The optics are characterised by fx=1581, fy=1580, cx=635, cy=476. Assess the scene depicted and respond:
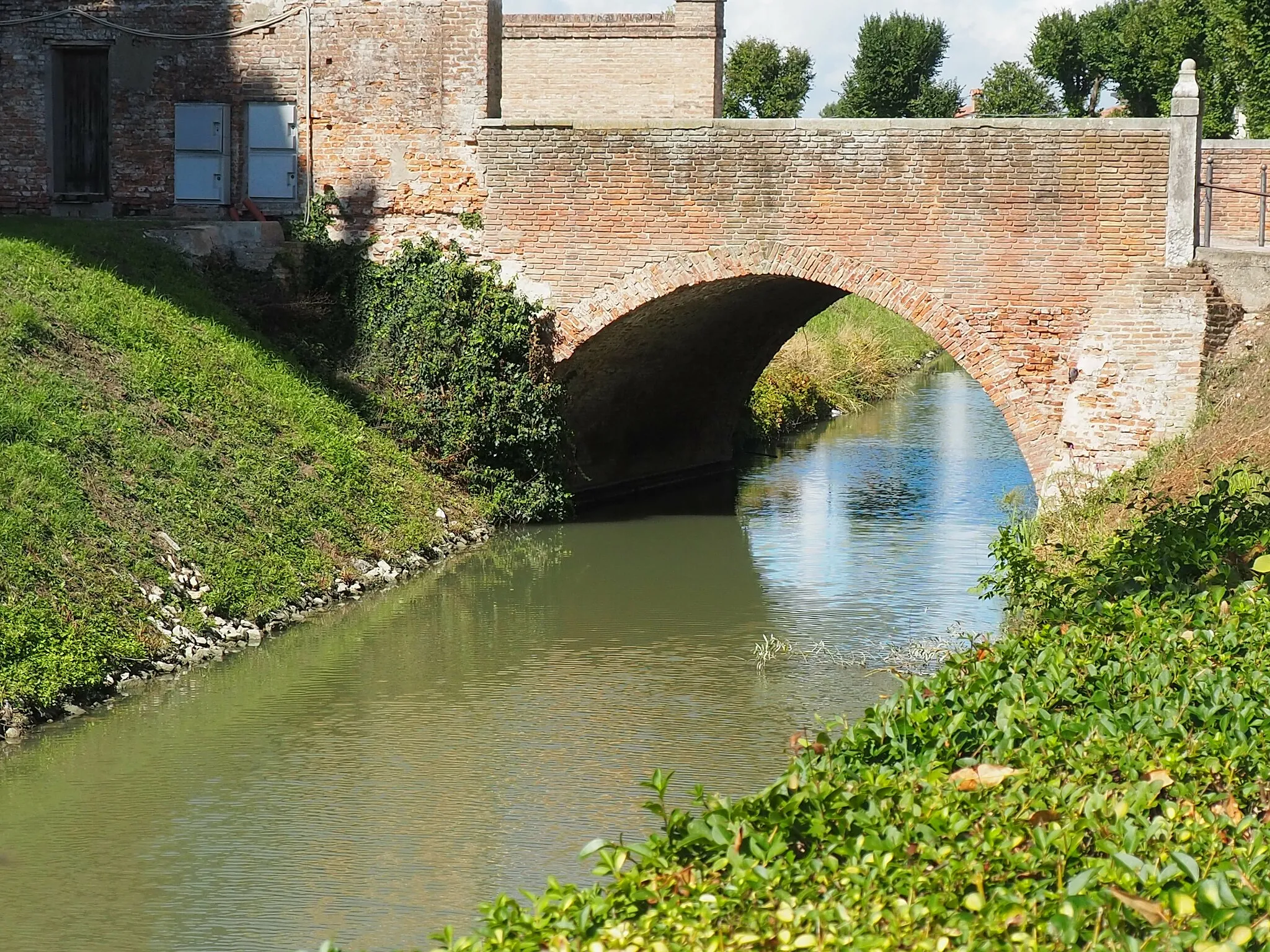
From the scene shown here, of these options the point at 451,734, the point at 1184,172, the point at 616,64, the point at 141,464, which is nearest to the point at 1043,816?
the point at 451,734

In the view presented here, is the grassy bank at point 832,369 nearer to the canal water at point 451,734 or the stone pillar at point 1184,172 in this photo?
the canal water at point 451,734

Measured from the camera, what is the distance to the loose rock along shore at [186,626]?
9.09 meters

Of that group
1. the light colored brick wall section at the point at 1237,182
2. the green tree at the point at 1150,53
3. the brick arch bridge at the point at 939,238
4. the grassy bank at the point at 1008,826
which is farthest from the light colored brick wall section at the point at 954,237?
→ the green tree at the point at 1150,53

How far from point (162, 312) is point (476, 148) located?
3415mm

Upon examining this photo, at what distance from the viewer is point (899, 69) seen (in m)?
40.9

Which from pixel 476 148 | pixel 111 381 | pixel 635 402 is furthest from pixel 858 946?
pixel 635 402

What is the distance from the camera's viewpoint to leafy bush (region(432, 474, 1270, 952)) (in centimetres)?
402

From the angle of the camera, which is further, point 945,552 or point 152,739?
point 945,552

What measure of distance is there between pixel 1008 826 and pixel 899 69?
1517 inches

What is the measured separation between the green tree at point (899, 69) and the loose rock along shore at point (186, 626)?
31.4 m

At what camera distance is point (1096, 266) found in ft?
43.9

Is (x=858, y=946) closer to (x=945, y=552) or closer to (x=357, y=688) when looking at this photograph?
(x=357, y=688)

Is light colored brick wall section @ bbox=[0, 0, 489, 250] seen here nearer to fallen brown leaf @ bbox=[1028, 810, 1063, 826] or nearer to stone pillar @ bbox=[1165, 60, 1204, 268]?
stone pillar @ bbox=[1165, 60, 1204, 268]

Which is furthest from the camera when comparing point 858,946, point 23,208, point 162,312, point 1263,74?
point 1263,74
